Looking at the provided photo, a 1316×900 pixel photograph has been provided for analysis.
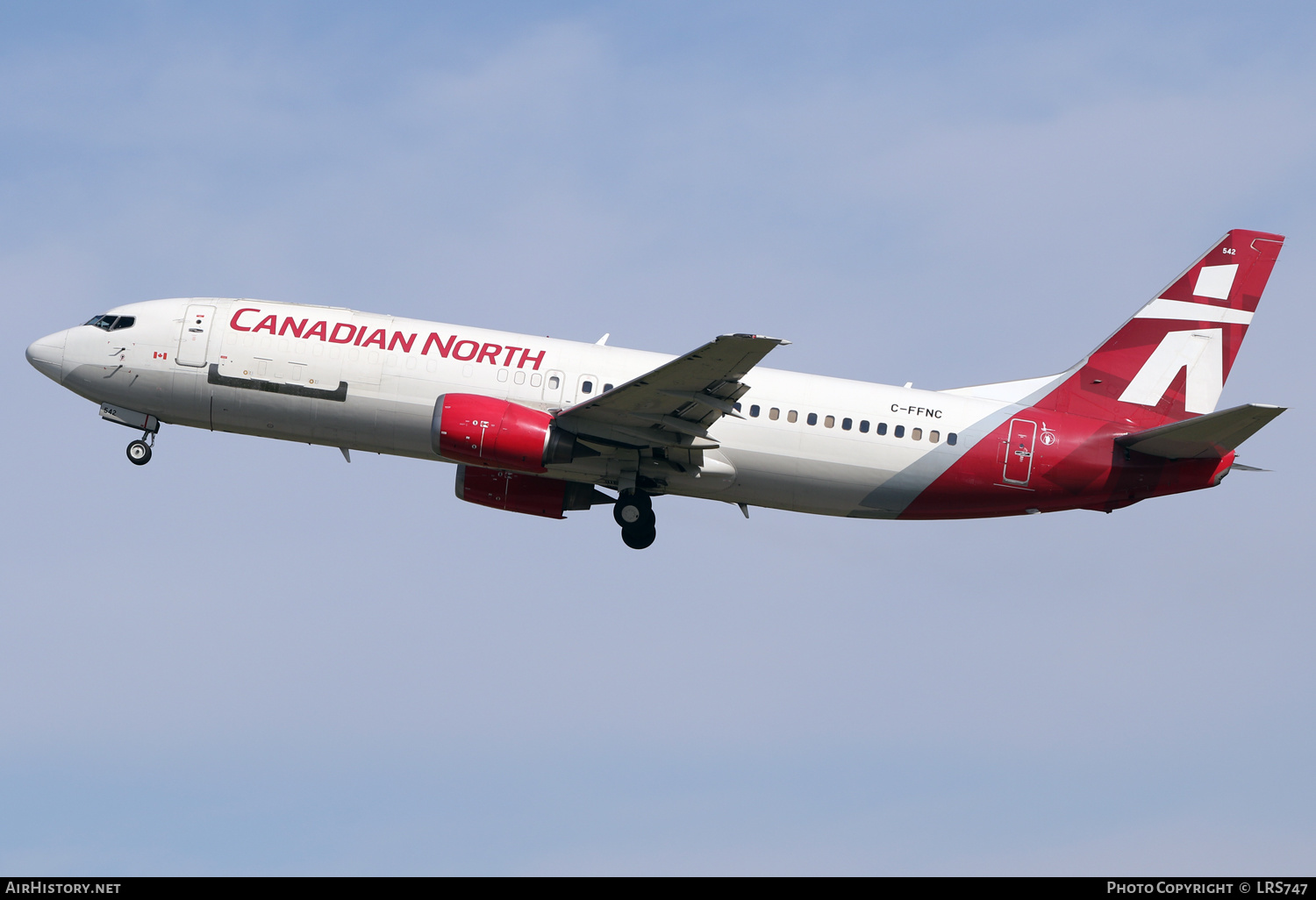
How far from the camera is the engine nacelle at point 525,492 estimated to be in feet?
125

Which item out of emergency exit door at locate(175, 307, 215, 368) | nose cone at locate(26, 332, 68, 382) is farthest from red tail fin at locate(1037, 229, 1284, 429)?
nose cone at locate(26, 332, 68, 382)

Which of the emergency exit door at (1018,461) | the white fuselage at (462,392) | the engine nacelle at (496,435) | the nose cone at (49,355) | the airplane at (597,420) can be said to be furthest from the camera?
the nose cone at (49,355)

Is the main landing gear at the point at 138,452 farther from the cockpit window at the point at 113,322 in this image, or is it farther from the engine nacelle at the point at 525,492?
the engine nacelle at the point at 525,492

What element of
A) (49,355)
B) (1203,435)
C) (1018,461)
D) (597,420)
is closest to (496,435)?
(597,420)

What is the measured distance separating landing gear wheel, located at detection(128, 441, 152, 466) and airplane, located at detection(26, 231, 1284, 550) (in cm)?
5

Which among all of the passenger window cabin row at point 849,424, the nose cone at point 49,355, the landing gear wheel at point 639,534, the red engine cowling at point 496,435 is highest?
the nose cone at point 49,355

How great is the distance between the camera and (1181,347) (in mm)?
38281

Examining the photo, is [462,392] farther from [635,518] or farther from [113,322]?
[113,322]

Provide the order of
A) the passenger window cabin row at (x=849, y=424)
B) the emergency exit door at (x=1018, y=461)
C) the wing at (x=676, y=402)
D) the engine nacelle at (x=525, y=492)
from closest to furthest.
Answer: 1. the wing at (x=676, y=402)
2. the passenger window cabin row at (x=849, y=424)
3. the emergency exit door at (x=1018, y=461)
4. the engine nacelle at (x=525, y=492)

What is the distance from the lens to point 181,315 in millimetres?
36406

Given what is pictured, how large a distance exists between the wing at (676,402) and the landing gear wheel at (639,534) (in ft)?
8.13

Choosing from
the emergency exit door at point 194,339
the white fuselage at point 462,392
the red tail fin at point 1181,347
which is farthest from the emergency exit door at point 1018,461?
the emergency exit door at point 194,339

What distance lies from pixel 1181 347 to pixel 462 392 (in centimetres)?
1971

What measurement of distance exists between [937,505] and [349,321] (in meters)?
16.2
